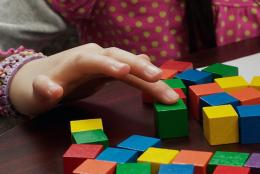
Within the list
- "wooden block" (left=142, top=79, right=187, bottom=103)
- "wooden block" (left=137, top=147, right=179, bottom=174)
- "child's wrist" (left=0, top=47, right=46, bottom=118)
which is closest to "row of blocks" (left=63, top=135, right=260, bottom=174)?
"wooden block" (left=137, top=147, right=179, bottom=174)

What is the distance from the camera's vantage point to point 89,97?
0.61 meters

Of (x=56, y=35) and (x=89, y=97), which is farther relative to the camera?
(x=56, y=35)

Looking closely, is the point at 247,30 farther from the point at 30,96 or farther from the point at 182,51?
the point at 30,96

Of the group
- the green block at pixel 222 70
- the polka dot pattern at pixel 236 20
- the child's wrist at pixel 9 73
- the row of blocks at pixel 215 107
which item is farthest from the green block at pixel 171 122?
the polka dot pattern at pixel 236 20

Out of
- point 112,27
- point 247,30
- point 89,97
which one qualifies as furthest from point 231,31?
point 89,97

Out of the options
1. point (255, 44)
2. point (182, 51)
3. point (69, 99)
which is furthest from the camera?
point (182, 51)

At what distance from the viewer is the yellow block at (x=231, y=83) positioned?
0.55 meters

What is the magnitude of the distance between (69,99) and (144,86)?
4.0 inches

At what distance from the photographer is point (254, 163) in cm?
43

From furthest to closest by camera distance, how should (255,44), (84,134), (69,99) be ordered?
1. (255,44)
2. (69,99)
3. (84,134)

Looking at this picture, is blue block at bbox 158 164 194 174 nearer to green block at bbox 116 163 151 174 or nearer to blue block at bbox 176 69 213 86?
green block at bbox 116 163 151 174

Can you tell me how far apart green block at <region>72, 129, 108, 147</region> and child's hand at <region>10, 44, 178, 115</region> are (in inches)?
2.0

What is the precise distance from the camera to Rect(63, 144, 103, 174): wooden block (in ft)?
1.48

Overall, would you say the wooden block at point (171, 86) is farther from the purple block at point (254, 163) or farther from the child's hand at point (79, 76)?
the purple block at point (254, 163)
